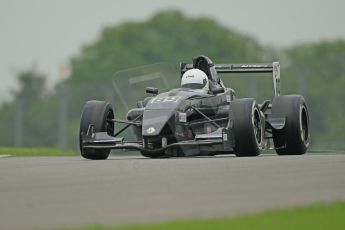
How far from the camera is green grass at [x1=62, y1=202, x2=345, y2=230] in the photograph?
9.99 metres

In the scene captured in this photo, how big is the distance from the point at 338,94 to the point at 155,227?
55953 mm

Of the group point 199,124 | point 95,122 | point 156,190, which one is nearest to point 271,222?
point 156,190

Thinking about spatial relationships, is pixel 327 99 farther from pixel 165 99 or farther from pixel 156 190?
pixel 156 190

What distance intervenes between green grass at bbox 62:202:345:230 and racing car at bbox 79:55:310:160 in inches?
378

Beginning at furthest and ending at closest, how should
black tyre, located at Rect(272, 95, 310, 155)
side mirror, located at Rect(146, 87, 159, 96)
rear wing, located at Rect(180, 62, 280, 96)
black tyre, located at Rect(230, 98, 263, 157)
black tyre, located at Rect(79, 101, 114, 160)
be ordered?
rear wing, located at Rect(180, 62, 280, 96)
side mirror, located at Rect(146, 87, 159, 96)
black tyre, located at Rect(272, 95, 310, 155)
black tyre, located at Rect(79, 101, 114, 160)
black tyre, located at Rect(230, 98, 263, 157)

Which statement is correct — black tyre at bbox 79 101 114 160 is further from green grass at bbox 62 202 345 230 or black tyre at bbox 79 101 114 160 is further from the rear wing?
green grass at bbox 62 202 345 230

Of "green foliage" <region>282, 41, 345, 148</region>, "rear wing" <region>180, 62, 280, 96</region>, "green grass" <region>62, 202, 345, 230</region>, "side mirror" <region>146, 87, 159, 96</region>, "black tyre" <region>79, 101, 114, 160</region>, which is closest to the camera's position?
"green grass" <region>62, 202, 345, 230</region>

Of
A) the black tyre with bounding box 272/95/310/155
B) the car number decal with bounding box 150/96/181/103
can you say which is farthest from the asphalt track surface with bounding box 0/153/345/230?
the black tyre with bounding box 272/95/310/155

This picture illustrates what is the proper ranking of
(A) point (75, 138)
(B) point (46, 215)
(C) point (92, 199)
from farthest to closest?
1. (A) point (75, 138)
2. (C) point (92, 199)
3. (B) point (46, 215)

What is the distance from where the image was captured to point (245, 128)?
20.3 meters

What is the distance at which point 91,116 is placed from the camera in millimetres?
22234

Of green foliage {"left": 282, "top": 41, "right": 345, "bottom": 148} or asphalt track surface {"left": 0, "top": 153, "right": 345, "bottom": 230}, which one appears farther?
green foliage {"left": 282, "top": 41, "right": 345, "bottom": 148}

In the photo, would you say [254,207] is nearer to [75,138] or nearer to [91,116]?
[91,116]

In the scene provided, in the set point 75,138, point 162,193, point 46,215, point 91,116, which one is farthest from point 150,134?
point 75,138
